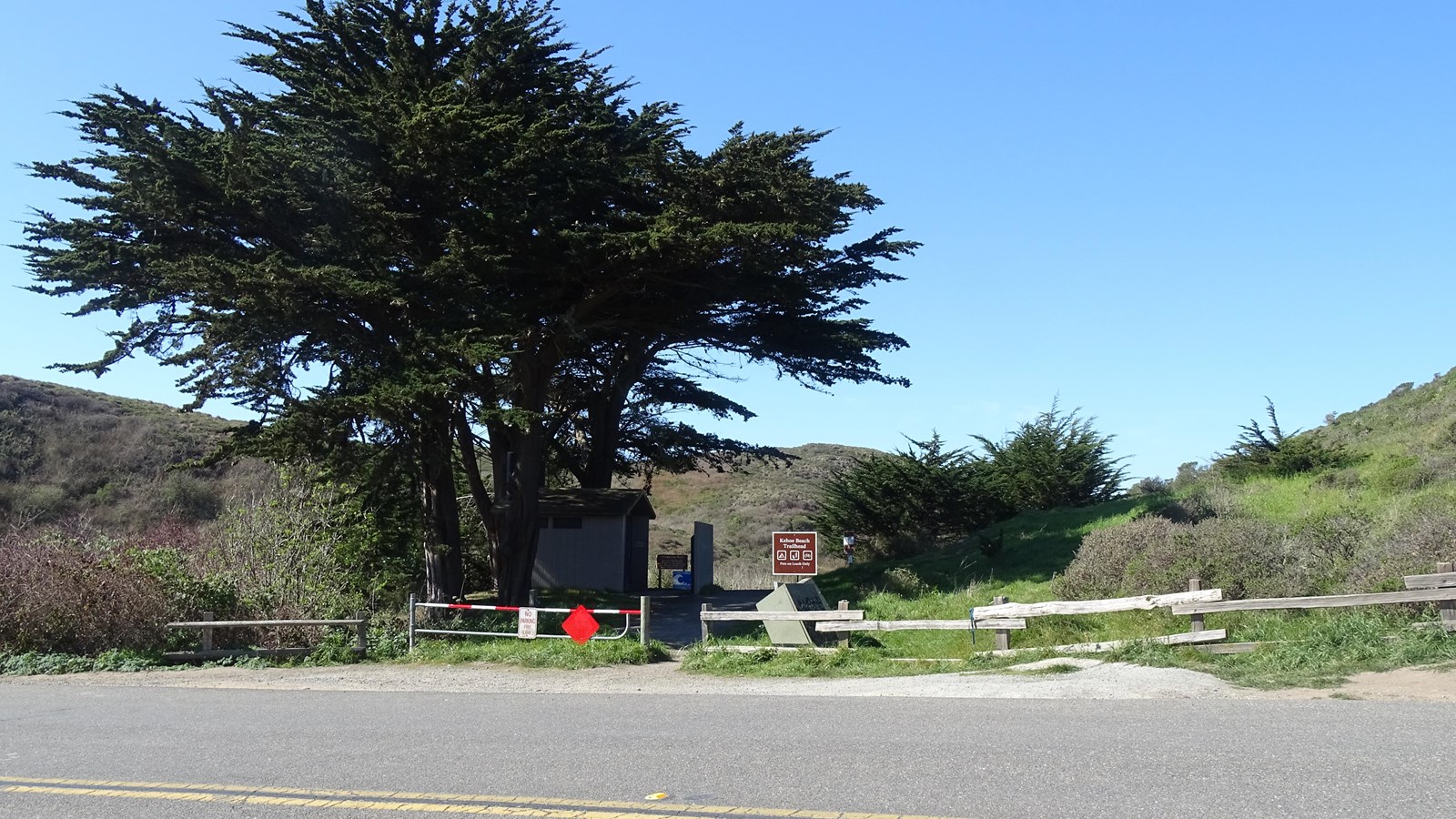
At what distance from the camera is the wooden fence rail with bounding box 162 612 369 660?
63.4 feet

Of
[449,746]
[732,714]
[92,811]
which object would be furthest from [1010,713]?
[92,811]

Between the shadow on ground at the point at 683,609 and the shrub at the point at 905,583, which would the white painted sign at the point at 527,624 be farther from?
the shrub at the point at 905,583

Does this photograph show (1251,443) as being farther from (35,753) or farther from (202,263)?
(35,753)

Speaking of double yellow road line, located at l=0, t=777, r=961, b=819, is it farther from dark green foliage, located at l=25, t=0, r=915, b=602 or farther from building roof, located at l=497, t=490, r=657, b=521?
building roof, located at l=497, t=490, r=657, b=521

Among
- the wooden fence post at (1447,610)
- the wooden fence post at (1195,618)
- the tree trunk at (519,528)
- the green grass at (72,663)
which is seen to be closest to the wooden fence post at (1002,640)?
the wooden fence post at (1195,618)

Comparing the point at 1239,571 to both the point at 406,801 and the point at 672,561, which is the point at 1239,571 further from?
the point at 672,561

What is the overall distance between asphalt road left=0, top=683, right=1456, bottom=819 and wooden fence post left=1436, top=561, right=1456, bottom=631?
10.5 feet

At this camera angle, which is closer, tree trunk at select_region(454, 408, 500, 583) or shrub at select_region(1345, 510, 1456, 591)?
shrub at select_region(1345, 510, 1456, 591)

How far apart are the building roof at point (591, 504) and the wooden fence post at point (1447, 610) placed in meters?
22.5

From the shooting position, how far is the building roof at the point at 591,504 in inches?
1281

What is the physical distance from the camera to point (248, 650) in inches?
772

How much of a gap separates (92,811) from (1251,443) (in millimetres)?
31552

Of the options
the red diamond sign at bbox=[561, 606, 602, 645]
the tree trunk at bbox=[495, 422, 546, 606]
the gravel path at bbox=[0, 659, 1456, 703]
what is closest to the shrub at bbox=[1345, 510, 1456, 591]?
the gravel path at bbox=[0, 659, 1456, 703]

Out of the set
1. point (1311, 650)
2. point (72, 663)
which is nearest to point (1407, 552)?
point (1311, 650)
